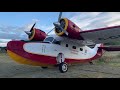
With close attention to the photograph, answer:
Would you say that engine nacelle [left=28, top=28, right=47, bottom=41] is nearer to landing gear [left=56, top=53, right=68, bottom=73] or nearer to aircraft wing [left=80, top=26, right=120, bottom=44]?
landing gear [left=56, top=53, right=68, bottom=73]

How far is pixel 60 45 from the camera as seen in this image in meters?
6.35

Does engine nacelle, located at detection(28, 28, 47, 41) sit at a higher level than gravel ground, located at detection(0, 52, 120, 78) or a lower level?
higher

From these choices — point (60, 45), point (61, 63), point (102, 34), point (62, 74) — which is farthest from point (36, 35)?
point (102, 34)

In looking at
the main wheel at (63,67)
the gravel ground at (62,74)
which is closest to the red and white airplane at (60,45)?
the main wheel at (63,67)

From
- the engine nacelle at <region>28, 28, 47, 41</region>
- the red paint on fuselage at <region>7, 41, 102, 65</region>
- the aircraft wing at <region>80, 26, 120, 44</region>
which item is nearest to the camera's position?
the red paint on fuselage at <region>7, 41, 102, 65</region>

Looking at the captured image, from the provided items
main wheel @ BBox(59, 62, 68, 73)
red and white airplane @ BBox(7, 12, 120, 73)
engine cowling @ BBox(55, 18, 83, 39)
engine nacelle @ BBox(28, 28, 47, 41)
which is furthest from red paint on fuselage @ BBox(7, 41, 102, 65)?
engine nacelle @ BBox(28, 28, 47, 41)

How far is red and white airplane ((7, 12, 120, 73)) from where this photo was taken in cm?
555

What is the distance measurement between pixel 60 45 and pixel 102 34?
124cm

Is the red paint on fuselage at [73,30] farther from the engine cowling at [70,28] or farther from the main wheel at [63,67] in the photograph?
the main wheel at [63,67]

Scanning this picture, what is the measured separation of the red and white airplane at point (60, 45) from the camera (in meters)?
5.55

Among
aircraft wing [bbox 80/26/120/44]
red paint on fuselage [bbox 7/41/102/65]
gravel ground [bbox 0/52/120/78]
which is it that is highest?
aircraft wing [bbox 80/26/120/44]

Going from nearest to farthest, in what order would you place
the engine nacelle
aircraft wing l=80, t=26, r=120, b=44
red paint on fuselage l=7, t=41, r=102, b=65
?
red paint on fuselage l=7, t=41, r=102, b=65
aircraft wing l=80, t=26, r=120, b=44
the engine nacelle
